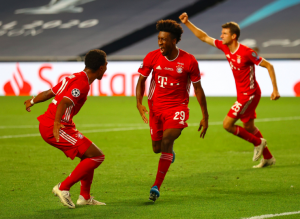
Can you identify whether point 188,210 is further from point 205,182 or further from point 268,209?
point 205,182

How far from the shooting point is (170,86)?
16.3 feet

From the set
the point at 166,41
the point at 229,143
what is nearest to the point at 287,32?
the point at 229,143

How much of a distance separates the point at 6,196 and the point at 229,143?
16.8 feet

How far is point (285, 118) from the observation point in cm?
1249

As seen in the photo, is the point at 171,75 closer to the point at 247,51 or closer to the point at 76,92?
the point at 76,92

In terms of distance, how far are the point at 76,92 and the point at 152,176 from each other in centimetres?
215

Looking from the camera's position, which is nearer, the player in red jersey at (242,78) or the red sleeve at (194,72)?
the red sleeve at (194,72)

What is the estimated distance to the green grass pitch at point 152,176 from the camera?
4219 mm

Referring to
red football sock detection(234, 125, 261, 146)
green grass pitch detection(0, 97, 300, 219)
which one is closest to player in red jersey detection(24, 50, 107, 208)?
green grass pitch detection(0, 97, 300, 219)

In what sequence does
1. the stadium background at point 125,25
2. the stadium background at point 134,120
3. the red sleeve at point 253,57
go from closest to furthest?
the stadium background at point 134,120
the red sleeve at point 253,57
the stadium background at point 125,25

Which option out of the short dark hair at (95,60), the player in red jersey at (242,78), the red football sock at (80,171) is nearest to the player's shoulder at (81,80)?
the short dark hair at (95,60)

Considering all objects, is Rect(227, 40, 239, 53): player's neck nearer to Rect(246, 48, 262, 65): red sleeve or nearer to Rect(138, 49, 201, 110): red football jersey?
Result: Rect(246, 48, 262, 65): red sleeve

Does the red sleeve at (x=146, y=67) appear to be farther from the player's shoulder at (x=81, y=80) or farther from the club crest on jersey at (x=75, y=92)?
the club crest on jersey at (x=75, y=92)

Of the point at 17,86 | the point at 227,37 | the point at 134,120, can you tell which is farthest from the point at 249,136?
the point at 17,86
